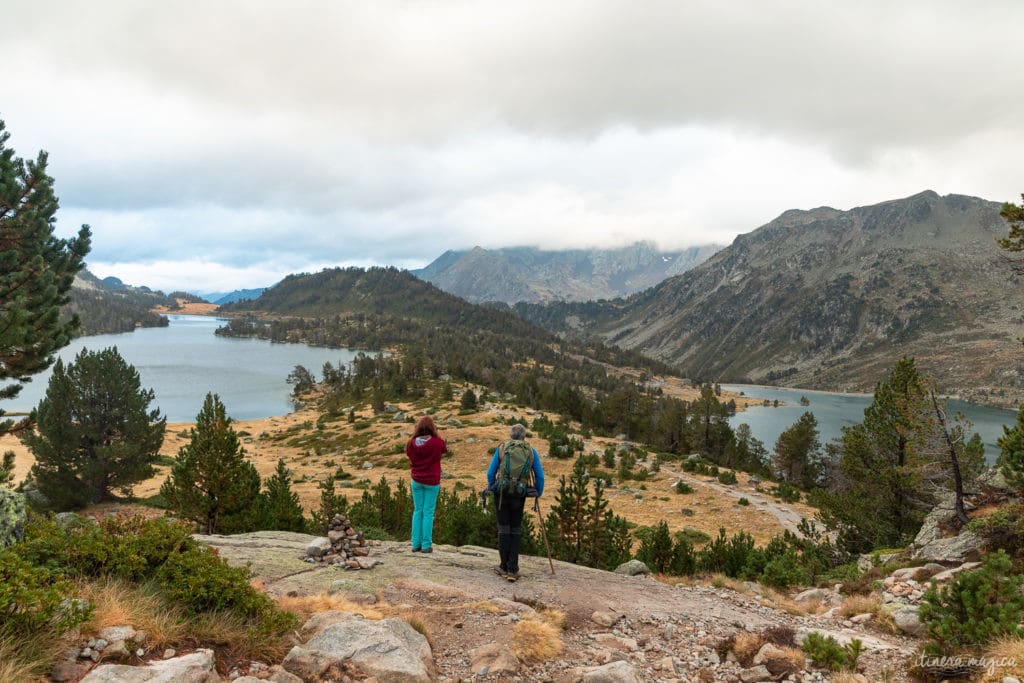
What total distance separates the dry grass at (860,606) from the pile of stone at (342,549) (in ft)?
35.3

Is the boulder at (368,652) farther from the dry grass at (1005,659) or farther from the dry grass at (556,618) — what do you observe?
the dry grass at (1005,659)

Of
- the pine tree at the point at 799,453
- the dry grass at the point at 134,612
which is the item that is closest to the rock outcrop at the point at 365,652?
the dry grass at the point at 134,612

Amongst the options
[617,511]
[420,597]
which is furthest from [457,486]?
[420,597]

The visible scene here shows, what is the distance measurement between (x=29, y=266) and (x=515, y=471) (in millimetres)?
16647

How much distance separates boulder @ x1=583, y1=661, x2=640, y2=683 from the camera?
6176mm

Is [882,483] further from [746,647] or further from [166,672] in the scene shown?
[166,672]

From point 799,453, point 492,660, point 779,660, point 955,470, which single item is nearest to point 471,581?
point 492,660

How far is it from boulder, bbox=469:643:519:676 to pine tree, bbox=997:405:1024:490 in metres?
15.7

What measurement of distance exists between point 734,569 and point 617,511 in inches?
851

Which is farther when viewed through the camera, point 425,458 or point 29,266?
point 29,266

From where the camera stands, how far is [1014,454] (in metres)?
14.0

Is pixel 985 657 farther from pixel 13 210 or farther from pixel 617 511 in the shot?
pixel 617 511

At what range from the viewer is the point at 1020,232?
486 inches

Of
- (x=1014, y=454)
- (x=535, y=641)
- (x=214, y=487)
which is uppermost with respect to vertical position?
(x=1014, y=454)
